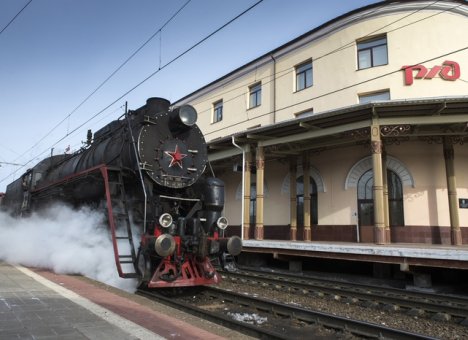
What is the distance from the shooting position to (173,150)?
27.2 ft

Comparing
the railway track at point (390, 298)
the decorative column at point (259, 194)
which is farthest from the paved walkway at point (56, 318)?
the decorative column at point (259, 194)

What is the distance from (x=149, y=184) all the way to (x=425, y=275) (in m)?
6.83

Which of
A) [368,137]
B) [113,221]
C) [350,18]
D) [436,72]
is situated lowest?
[113,221]

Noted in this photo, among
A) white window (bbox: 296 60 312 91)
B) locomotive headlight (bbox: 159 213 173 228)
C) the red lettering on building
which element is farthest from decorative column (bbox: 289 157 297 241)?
locomotive headlight (bbox: 159 213 173 228)

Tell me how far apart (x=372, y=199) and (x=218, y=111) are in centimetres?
1155

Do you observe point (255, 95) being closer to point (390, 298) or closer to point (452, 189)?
point (452, 189)

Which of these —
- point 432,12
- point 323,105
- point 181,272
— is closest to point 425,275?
point 181,272

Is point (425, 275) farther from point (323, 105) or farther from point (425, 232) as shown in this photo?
point (323, 105)

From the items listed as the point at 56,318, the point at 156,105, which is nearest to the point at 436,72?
the point at 156,105

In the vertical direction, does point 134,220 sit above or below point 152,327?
above

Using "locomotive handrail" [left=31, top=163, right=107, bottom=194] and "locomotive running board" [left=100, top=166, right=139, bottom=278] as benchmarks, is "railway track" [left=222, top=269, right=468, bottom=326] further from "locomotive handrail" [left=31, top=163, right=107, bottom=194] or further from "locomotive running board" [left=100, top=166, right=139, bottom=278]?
"locomotive handrail" [left=31, top=163, right=107, bottom=194]

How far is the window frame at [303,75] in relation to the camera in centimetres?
1812

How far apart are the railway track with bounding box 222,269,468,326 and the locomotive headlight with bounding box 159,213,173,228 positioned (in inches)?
138

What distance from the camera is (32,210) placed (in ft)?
41.4
